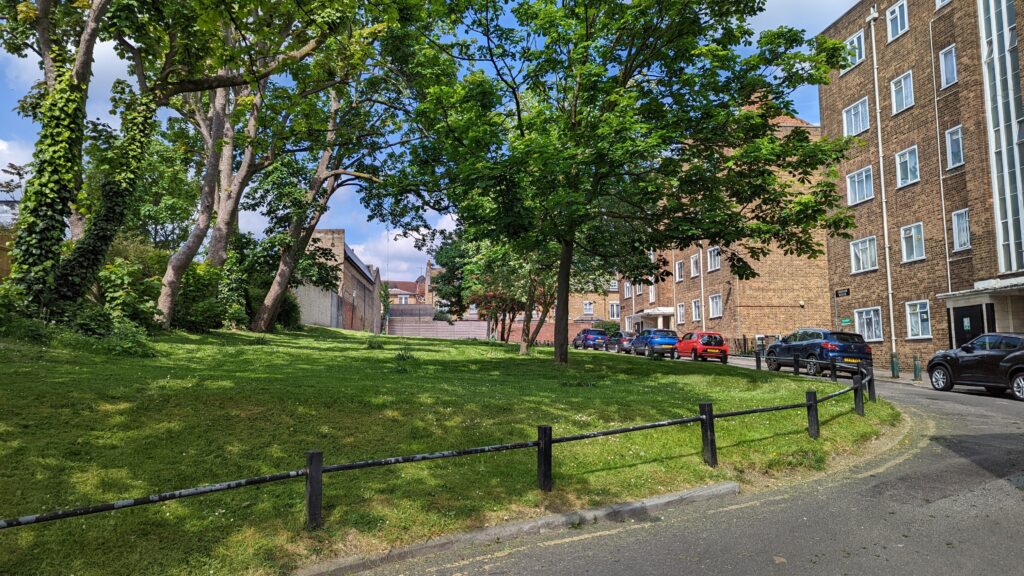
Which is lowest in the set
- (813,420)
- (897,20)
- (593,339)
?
(813,420)

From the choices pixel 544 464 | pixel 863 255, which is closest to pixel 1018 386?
pixel 544 464

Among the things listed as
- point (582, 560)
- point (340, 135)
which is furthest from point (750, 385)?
point (340, 135)

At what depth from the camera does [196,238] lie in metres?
17.4

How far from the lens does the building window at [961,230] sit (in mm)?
23250

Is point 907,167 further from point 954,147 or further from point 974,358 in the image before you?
point 974,358

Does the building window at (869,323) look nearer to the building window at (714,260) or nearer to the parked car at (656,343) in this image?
the parked car at (656,343)

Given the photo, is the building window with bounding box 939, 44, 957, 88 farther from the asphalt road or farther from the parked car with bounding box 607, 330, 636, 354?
the asphalt road

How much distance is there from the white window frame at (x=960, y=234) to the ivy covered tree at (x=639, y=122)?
12.3 m

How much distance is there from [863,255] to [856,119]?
6954 mm

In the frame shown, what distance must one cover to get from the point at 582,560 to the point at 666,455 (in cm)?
320

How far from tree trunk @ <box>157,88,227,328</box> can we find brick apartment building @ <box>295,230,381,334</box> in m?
11.8

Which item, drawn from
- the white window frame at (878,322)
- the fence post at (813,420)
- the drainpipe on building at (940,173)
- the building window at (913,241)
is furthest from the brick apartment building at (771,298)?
the fence post at (813,420)

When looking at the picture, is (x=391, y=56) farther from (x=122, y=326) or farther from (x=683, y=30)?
(x=122, y=326)

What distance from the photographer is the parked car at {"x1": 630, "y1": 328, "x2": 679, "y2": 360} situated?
3195cm
